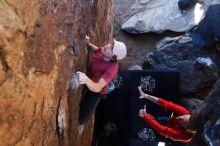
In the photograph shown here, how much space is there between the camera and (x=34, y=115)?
282 centimetres

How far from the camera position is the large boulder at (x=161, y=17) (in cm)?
726

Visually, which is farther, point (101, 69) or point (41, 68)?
point (101, 69)

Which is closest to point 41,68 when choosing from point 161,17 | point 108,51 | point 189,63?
point 108,51

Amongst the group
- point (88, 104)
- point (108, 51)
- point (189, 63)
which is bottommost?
point (88, 104)

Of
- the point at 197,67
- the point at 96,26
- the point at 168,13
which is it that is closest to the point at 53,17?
the point at 96,26

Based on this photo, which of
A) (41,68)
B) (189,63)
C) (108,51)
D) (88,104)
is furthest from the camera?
(189,63)

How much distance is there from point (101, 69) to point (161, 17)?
4.17 metres

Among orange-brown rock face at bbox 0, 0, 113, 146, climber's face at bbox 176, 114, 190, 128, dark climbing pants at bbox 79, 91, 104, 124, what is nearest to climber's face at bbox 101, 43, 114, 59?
orange-brown rock face at bbox 0, 0, 113, 146

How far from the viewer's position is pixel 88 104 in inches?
155

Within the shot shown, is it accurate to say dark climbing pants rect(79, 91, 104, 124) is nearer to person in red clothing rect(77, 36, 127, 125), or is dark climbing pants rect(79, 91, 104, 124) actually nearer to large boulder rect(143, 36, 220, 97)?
person in red clothing rect(77, 36, 127, 125)

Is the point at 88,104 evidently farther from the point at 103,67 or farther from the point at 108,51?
the point at 108,51

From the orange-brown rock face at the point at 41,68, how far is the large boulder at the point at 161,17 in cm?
350

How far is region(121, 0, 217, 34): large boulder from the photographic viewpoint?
7259 millimetres

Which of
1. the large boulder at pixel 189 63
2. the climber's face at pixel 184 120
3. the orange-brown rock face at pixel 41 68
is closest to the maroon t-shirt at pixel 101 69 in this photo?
the orange-brown rock face at pixel 41 68
